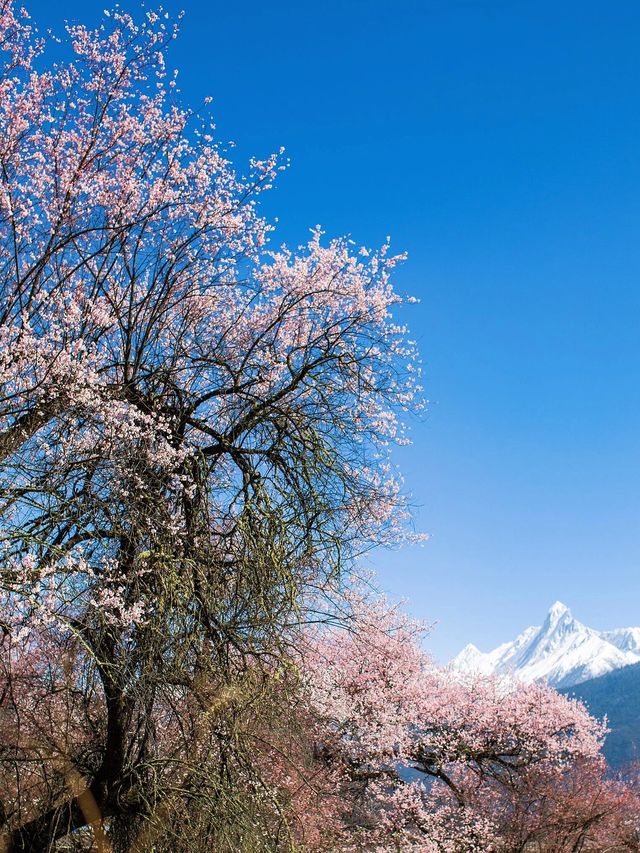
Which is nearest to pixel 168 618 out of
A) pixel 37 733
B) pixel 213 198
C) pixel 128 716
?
pixel 128 716

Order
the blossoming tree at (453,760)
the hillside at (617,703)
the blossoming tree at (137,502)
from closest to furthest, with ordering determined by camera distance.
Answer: the blossoming tree at (137,502), the blossoming tree at (453,760), the hillside at (617,703)

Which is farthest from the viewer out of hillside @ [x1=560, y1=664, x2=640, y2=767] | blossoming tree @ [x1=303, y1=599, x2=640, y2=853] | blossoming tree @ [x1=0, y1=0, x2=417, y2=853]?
hillside @ [x1=560, y1=664, x2=640, y2=767]

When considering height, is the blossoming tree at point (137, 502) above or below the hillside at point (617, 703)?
above

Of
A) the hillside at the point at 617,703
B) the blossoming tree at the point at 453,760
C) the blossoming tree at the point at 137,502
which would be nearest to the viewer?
the blossoming tree at the point at 137,502

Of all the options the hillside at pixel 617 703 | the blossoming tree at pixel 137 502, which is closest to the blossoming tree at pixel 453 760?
the blossoming tree at pixel 137 502

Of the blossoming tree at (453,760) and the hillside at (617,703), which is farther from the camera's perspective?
the hillside at (617,703)

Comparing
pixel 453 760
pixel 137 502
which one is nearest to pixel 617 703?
pixel 453 760

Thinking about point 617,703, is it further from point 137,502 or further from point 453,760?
point 137,502

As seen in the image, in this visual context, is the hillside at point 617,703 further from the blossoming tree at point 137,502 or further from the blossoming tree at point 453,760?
the blossoming tree at point 137,502

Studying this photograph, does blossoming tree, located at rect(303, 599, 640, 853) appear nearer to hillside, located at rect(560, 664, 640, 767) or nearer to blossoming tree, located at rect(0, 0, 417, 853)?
blossoming tree, located at rect(0, 0, 417, 853)

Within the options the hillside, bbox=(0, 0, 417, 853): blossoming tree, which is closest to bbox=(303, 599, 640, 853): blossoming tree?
bbox=(0, 0, 417, 853): blossoming tree

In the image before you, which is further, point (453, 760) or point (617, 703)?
point (617, 703)

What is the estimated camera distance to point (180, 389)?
7164mm

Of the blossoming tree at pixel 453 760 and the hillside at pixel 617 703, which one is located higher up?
the blossoming tree at pixel 453 760
